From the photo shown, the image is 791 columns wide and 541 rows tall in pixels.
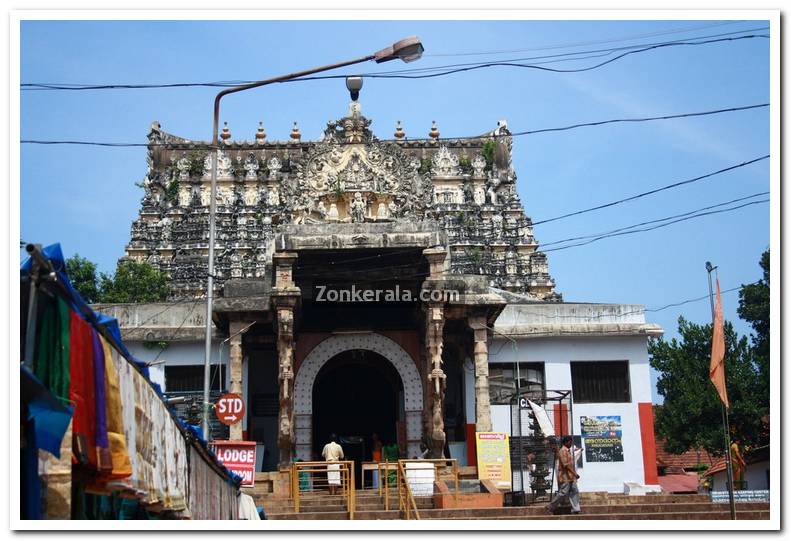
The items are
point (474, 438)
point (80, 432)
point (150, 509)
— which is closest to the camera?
point (80, 432)

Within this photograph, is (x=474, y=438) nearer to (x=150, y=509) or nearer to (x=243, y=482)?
(x=243, y=482)

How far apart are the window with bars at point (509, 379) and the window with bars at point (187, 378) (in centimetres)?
707

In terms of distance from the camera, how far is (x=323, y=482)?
22.5m

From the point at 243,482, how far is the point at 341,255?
708 centimetres

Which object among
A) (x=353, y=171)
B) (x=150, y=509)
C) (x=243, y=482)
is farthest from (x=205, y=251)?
(x=150, y=509)

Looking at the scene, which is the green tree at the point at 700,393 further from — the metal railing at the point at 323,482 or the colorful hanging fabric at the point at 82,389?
the colorful hanging fabric at the point at 82,389

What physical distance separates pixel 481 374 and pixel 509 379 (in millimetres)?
2013

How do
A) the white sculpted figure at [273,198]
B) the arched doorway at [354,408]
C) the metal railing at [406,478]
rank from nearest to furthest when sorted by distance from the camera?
the metal railing at [406,478] < the arched doorway at [354,408] < the white sculpted figure at [273,198]

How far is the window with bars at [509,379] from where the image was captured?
2511 centimetres

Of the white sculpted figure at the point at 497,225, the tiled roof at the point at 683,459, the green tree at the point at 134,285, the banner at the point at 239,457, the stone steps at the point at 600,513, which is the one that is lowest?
the tiled roof at the point at 683,459

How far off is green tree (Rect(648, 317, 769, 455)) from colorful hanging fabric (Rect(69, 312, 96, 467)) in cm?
2975

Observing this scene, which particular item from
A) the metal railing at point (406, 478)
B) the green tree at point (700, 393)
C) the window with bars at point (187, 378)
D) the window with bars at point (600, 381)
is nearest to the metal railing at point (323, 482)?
the metal railing at point (406, 478)

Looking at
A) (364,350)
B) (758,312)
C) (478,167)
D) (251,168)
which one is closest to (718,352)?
(364,350)

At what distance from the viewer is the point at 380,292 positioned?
Result: 82.0ft
